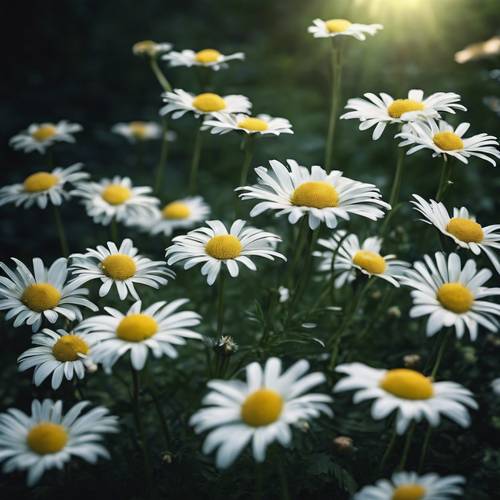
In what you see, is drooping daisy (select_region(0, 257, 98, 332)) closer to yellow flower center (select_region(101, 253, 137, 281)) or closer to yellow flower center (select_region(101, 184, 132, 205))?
yellow flower center (select_region(101, 253, 137, 281))

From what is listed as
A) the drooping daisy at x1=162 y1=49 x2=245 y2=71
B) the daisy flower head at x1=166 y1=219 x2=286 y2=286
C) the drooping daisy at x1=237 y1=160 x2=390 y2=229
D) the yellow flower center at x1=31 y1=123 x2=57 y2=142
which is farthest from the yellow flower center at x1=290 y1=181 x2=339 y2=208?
the yellow flower center at x1=31 y1=123 x2=57 y2=142

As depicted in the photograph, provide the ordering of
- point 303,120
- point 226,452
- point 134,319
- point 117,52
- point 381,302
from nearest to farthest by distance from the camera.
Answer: point 226,452
point 134,319
point 381,302
point 303,120
point 117,52

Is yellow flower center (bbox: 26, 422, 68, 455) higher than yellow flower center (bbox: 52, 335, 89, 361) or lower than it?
lower

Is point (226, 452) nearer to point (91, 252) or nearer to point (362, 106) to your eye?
point (91, 252)

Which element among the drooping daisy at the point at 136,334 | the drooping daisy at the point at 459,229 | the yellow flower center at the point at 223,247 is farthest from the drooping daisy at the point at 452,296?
the drooping daisy at the point at 136,334

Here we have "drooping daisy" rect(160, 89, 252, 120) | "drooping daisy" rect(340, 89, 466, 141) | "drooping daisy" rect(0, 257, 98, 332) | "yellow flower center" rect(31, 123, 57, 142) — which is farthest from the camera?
"yellow flower center" rect(31, 123, 57, 142)

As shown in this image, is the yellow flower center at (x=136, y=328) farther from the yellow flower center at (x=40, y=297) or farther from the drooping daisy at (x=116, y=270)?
the yellow flower center at (x=40, y=297)

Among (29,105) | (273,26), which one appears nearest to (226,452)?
(29,105)
